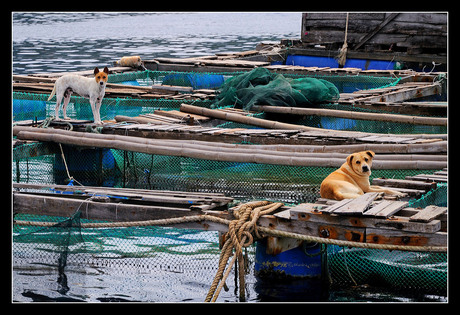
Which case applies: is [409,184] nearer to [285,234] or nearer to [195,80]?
[285,234]

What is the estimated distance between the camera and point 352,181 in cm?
931

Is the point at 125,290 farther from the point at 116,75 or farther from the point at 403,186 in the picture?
the point at 116,75

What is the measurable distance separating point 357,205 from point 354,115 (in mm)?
7023

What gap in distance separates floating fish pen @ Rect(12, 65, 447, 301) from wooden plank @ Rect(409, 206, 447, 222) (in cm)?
6

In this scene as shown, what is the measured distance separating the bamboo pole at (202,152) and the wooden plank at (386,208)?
3148mm

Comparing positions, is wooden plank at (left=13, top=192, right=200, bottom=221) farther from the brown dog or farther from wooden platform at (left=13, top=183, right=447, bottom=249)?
the brown dog

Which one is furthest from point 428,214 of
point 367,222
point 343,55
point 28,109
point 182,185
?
point 343,55

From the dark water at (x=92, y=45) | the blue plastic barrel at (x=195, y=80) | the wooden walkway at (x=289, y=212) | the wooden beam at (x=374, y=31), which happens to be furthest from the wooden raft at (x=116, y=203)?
the dark water at (x=92, y=45)

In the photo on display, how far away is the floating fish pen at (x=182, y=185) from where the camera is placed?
9.04m

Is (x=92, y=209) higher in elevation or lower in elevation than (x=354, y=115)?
lower

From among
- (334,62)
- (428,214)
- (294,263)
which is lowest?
(294,263)

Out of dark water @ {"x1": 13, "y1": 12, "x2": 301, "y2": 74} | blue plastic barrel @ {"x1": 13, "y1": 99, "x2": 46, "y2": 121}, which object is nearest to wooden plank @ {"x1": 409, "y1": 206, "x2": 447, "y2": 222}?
blue plastic barrel @ {"x1": 13, "y1": 99, "x2": 46, "y2": 121}

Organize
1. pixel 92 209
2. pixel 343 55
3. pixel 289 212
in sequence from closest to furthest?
pixel 289 212 < pixel 92 209 < pixel 343 55

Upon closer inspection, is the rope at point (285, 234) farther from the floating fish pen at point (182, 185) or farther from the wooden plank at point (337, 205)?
the wooden plank at point (337, 205)
